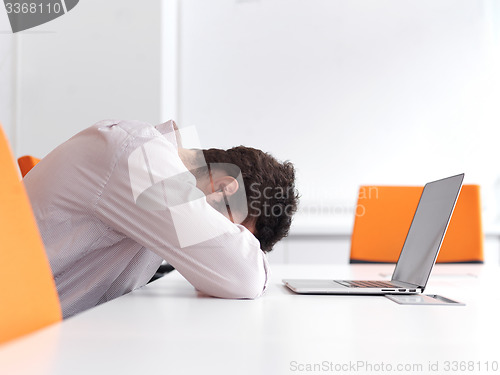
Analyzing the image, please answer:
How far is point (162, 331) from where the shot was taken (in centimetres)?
60

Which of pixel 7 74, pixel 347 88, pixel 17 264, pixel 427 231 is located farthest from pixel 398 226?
pixel 7 74

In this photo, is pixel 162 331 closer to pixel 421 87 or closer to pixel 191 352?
pixel 191 352

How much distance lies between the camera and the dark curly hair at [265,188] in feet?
3.92

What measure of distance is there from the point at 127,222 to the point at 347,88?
9.14 feet

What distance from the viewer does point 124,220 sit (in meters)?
0.96

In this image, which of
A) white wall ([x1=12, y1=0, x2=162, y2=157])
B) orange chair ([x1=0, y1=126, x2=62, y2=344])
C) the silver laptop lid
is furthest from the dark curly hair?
white wall ([x1=12, y1=0, x2=162, y2=157])

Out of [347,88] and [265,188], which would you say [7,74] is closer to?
[347,88]

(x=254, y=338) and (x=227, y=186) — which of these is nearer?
(x=254, y=338)

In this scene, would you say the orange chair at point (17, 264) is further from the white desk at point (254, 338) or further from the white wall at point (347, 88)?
the white wall at point (347, 88)

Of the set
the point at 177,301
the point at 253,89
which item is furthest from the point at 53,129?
the point at 177,301

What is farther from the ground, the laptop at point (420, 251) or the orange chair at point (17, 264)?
the orange chair at point (17, 264)

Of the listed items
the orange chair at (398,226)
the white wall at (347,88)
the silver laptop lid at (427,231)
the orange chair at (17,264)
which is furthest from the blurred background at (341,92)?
the orange chair at (17,264)

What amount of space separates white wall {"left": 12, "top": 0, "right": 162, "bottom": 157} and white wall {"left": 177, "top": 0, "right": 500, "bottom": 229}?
0.40 meters

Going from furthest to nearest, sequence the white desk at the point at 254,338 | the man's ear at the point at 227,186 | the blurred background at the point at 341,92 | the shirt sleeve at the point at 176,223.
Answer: the blurred background at the point at 341,92
the man's ear at the point at 227,186
the shirt sleeve at the point at 176,223
the white desk at the point at 254,338
